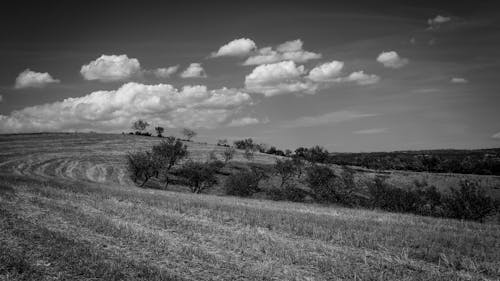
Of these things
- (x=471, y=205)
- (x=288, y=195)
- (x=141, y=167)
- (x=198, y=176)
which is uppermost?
(x=141, y=167)

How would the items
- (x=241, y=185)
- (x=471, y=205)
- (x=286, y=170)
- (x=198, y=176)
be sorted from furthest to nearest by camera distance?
1. (x=286, y=170)
2. (x=198, y=176)
3. (x=241, y=185)
4. (x=471, y=205)

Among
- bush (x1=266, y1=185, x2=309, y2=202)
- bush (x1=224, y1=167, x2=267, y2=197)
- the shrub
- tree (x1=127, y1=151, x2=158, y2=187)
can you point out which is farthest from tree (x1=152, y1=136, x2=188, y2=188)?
bush (x1=266, y1=185, x2=309, y2=202)

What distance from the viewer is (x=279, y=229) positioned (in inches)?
691

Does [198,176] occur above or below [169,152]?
below

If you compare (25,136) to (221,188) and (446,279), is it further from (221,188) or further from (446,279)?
(446,279)

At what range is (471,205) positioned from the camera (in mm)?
43875

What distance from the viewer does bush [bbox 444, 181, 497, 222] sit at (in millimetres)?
43250

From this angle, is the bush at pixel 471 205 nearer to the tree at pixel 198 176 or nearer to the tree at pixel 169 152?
the tree at pixel 198 176

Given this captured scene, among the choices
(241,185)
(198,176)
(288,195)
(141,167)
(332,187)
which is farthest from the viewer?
(198,176)

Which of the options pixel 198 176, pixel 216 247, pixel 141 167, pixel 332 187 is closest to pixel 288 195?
pixel 332 187

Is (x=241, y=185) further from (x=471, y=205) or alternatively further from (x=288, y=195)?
(x=471, y=205)

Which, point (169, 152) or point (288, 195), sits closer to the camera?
point (288, 195)

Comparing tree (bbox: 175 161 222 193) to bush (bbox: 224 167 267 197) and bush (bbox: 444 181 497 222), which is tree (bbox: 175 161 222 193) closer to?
bush (bbox: 224 167 267 197)

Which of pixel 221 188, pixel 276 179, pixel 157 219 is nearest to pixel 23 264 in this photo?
pixel 157 219
